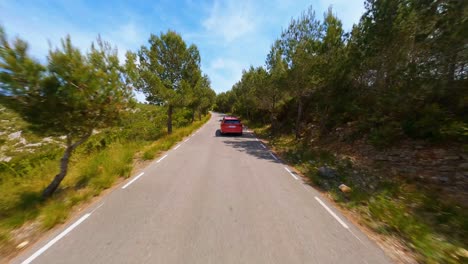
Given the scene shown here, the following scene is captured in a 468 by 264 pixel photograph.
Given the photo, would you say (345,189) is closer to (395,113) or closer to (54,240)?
(395,113)

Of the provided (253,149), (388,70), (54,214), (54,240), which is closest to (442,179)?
(388,70)

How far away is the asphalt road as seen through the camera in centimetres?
272

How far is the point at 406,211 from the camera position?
4.26 meters

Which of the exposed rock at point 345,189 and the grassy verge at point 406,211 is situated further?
the exposed rock at point 345,189

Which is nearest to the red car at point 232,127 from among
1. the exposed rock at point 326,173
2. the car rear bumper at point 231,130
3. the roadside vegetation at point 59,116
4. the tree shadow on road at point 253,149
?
the car rear bumper at point 231,130

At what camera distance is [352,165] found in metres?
7.67

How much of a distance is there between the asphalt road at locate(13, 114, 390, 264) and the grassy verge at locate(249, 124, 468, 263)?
622mm

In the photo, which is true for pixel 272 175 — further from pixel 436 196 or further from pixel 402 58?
pixel 402 58

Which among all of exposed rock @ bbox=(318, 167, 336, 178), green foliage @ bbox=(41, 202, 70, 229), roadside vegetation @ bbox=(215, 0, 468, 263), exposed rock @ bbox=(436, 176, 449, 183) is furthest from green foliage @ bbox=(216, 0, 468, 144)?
green foliage @ bbox=(41, 202, 70, 229)

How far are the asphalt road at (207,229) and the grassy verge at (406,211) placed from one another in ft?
2.04

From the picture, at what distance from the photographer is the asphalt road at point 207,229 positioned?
2.72 meters

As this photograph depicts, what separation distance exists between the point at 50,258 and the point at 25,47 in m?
4.57

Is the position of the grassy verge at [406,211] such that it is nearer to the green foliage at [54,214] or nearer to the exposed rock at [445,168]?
the exposed rock at [445,168]

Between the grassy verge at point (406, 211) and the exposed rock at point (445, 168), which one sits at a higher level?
the exposed rock at point (445, 168)
